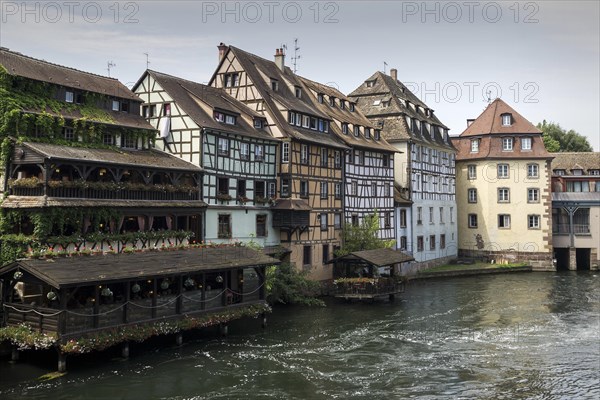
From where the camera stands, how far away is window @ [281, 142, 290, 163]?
129 feet

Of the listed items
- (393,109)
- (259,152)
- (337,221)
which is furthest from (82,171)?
(393,109)

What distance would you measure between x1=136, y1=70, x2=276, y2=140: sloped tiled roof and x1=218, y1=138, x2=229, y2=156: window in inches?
28.0

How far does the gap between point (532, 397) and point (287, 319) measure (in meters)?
14.6

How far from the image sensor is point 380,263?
38562 mm

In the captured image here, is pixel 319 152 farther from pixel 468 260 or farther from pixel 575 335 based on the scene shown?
pixel 468 260

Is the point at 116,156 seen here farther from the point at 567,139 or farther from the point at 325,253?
the point at 567,139

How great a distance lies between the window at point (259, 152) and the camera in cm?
3794

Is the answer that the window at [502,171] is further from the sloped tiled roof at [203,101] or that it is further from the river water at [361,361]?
the sloped tiled roof at [203,101]

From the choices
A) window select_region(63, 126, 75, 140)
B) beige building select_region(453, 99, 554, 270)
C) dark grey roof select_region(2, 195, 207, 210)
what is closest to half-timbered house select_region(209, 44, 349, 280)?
dark grey roof select_region(2, 195, 207, 210)

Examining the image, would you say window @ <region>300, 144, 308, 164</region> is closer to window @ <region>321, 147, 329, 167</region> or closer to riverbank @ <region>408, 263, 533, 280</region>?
window @ <region>321, 147, 329, 167</region>

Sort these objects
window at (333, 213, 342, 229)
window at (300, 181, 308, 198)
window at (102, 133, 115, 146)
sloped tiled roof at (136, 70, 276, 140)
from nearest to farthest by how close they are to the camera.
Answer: window at (102, 133, 115, 146), sloped tiled roof at (136, 70, 276, 140), window at (300, 181, 308, 198), window at (333, 213, 342, 229)

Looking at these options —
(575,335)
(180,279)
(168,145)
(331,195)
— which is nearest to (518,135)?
(331,195)

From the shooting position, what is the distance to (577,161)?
207ft

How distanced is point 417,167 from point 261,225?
66.3 ft
